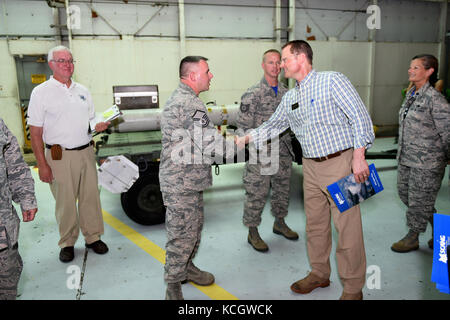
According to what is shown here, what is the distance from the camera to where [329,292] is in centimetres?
272

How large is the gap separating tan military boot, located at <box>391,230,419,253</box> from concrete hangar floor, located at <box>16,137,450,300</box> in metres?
0.07

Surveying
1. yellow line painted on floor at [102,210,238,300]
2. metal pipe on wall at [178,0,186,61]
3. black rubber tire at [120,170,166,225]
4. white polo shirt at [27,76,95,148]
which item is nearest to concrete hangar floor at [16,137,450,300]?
yellow line painted on floor at [102,210,238,300]

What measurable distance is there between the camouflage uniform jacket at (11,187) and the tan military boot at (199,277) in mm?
1384

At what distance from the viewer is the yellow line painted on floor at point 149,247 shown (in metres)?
2.74

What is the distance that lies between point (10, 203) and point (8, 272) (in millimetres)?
378

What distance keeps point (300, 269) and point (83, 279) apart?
1.90 metres

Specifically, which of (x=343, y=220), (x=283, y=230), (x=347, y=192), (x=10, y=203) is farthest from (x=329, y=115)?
(x=10, y=203)

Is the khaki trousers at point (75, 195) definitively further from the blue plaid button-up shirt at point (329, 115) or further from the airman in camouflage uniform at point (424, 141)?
the airman in camouflage uniform at point (424, 141)

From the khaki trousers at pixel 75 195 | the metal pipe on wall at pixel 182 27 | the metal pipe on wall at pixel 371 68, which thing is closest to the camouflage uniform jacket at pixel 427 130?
the khaki trousers at pixel 75 195

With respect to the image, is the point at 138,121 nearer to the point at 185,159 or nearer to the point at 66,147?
the point at 66,147

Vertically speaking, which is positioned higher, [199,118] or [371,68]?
[371,68]

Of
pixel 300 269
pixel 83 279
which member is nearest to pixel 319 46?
pixel 300 269

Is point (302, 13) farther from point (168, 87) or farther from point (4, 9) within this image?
point (4, 9)

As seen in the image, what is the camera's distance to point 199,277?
114 inches
